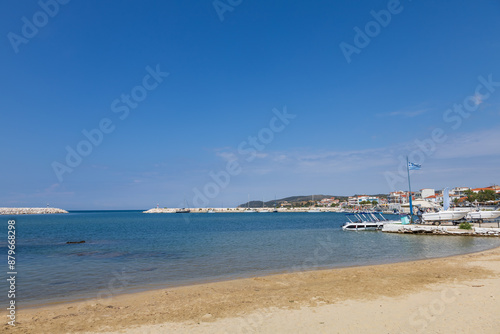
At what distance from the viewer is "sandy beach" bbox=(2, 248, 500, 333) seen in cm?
858

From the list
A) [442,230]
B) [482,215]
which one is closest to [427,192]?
[482,215]

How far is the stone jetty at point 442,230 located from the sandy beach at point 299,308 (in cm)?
2433

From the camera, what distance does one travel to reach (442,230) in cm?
3806

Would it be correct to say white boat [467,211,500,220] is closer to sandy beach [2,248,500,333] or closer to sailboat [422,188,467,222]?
sailboat [422,188,467,222]

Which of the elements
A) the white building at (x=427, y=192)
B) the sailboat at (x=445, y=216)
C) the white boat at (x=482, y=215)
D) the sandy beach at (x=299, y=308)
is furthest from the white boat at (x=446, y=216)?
the white building at (x=427, y=192)

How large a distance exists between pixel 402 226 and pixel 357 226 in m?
10.3

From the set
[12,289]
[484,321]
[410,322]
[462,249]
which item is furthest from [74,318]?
[462,249]

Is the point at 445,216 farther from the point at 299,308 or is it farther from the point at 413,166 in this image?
the point at 299,308

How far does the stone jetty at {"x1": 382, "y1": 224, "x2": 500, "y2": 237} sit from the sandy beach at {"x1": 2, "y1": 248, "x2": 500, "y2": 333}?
79.8 feet

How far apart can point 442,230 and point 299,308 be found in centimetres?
3577

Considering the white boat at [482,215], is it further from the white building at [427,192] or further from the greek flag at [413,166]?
the white building at [427,192]

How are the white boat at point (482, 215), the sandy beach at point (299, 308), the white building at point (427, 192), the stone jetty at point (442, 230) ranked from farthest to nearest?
the white building at point (427, 192) < the white boat at point (482, 215) < the stone jetty at point (442, 230) < the sandy beach at point (299, 308)

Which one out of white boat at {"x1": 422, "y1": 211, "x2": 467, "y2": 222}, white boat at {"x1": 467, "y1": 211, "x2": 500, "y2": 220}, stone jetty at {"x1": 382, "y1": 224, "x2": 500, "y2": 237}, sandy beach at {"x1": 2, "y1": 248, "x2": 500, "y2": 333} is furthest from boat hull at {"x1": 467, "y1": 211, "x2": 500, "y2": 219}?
sandy beach at {"x1": 2, "y1": 248, "x2": 500, "y2": 333}

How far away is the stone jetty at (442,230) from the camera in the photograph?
34.5 m
